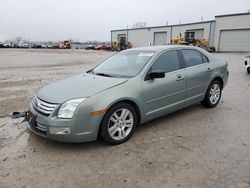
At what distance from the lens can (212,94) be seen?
5.35 m

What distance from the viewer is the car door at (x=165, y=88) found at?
3932 mm

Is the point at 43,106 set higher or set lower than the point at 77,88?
lower

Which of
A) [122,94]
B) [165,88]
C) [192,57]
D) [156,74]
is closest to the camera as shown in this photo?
[122,94]

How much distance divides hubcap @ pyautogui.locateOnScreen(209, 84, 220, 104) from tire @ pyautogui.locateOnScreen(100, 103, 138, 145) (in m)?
2.42

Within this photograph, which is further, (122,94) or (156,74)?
(156,74)

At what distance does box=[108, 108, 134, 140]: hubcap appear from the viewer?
3557 mm

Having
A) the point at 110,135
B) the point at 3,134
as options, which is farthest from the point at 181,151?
the point at 3,134

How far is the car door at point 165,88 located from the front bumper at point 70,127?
1051 mm

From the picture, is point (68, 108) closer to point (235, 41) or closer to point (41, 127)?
point (41, 127)

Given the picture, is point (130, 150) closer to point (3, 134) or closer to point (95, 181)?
point (95, 181)

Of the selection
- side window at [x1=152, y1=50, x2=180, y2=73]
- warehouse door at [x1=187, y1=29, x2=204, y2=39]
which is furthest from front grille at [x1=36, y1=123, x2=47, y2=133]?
warehouse door at [x1=187, y1=29, x2=204, y2=39]

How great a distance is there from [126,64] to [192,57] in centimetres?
154

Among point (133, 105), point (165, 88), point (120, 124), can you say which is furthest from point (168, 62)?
point (120, 124)

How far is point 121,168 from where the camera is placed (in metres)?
2.99
